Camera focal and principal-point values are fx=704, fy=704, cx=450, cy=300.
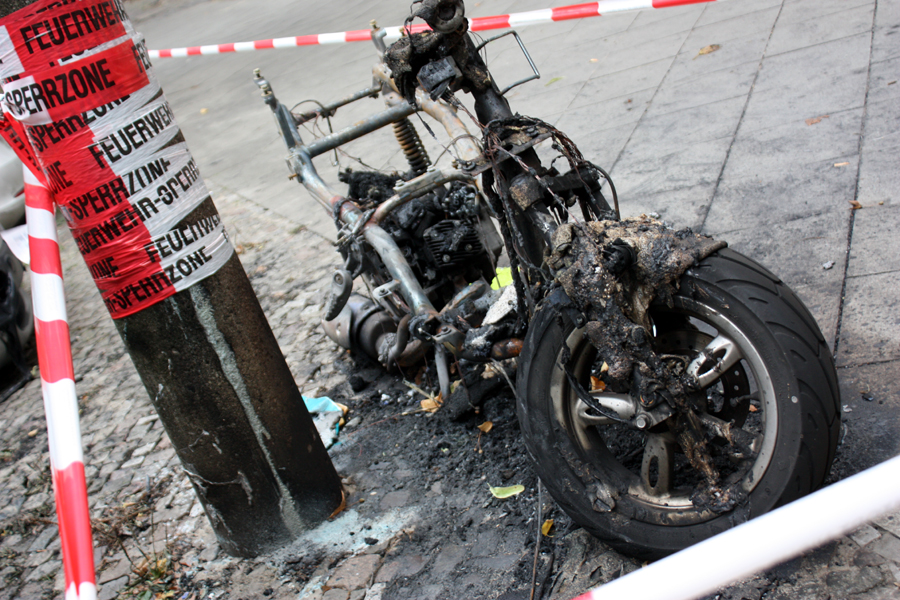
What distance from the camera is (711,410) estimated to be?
238 cm

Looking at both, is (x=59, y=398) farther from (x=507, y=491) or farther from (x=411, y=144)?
(x=411, y=144)

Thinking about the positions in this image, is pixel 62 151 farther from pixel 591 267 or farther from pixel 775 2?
pixel 775 2

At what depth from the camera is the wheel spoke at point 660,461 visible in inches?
84.5

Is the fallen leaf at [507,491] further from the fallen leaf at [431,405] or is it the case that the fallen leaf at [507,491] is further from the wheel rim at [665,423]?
the fallen leaf at [431,405]

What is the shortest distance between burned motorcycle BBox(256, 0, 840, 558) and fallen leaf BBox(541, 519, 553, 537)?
0.31 metres

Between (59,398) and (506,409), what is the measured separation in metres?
1.82

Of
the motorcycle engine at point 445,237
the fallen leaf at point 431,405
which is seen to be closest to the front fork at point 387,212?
the fallen leaf at point 431,405

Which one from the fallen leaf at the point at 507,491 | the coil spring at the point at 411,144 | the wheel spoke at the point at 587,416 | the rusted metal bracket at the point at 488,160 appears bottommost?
the fallen leaf at the point at 507,491

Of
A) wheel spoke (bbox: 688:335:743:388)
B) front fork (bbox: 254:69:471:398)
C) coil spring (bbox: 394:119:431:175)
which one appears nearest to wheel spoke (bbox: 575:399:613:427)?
wheel spoke (bbox: 688:335:743:388)

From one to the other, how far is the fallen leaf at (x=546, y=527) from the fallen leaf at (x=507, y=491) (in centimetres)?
21

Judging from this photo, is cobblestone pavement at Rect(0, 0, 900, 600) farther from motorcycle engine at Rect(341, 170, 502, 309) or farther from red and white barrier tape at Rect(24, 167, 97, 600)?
red and white barrier tape at Rect(24, 167, 97, 600)

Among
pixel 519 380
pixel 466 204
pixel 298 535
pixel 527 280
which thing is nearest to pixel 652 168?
pixel 466 204

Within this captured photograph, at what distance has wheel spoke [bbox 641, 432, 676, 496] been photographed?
7.04ft

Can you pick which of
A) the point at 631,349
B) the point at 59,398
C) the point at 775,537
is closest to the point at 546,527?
the point at 631,349
